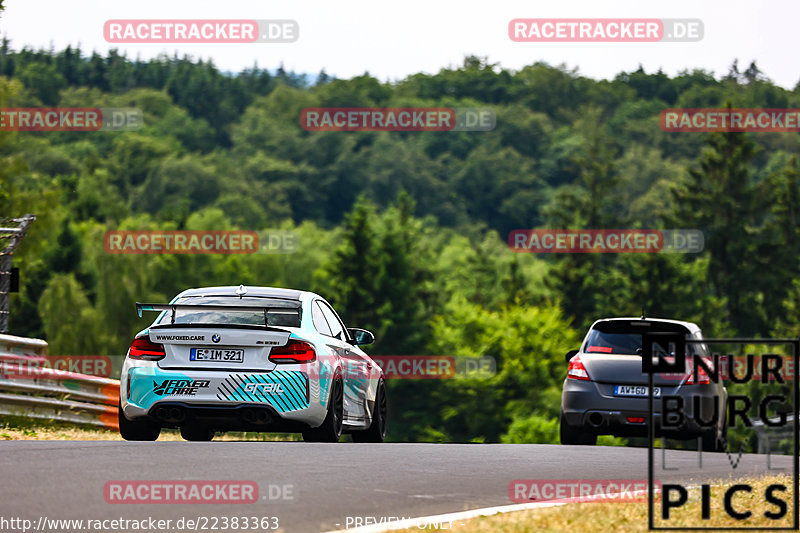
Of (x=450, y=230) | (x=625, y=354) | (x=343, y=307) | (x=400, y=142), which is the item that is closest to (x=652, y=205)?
(x=450, y=230)

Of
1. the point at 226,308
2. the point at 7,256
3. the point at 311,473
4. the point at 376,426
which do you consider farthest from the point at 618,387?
the point at 7,256

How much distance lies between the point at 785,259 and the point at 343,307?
1252 inches

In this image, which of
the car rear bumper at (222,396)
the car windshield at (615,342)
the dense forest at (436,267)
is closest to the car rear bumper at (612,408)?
the car windshield at (615,342)

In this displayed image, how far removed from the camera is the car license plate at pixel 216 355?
1335 cm

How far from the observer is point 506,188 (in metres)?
172

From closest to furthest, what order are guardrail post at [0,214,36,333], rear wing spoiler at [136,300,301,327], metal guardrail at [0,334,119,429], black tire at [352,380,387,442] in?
rear wing spoiler at [136,300,301,327]
black tire at [352,380,387,442]
guardrail post at [0,214,36,333]
metal guardrail at [0,334,119,429]

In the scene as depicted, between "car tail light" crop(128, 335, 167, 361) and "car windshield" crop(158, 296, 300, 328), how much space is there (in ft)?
1.13

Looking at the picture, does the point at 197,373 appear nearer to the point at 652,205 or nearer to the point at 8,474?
the point at 8,474

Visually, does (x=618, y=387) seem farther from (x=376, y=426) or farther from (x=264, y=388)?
(x=264, y=388)

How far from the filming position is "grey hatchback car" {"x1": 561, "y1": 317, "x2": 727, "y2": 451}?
1594 centimetres

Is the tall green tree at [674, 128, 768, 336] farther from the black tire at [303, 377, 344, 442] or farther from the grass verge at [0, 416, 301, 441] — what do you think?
the black tire at [303, 377, 344, 442]

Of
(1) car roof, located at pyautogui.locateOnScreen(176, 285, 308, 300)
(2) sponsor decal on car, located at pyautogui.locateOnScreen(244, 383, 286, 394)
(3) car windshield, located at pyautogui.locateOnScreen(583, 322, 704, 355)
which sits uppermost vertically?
(1) car roof, located at pyautogui.locateOnScreen(176, 285, 308, 300)

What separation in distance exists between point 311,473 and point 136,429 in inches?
132

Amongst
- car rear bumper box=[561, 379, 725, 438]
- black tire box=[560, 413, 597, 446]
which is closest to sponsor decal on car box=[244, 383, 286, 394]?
car rear bumper box=[561, 379, 725, 438]
